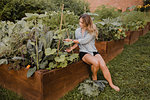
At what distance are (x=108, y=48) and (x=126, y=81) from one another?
3.63 ft

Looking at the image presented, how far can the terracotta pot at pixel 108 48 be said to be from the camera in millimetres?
3334

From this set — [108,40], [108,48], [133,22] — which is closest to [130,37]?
[133,22]

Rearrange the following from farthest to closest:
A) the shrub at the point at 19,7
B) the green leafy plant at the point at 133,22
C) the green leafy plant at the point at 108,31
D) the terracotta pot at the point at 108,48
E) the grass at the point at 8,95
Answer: the green leafy plant at the point at 133,22 → the shrub at the point at 19,7 → the green leafy plant at the point at 108,31 → the terracotta pot at the point at 108,48 → the grass at the point at 8,95

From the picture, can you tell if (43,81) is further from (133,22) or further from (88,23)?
(133,22)

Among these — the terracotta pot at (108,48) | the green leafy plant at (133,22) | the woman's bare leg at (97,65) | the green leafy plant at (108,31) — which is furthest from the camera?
the green leafy plant at (133,22)

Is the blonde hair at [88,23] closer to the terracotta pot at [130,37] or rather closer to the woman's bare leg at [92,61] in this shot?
the woman's bare leg at [92,61]

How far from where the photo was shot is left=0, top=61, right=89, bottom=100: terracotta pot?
1673mm

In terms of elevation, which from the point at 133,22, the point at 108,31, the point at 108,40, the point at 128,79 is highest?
the point at 133,22

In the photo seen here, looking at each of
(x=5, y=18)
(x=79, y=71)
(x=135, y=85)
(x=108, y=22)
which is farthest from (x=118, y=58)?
(x=5, y=18)

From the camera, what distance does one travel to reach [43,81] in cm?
164

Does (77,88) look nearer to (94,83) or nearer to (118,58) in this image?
(94,83)

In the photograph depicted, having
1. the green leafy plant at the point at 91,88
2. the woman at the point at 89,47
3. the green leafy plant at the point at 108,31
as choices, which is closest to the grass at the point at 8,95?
the green leafy plant at the point at 91,88

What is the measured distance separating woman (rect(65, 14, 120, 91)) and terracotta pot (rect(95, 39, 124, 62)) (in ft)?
2.75

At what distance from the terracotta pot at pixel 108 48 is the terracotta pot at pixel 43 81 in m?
1.20
